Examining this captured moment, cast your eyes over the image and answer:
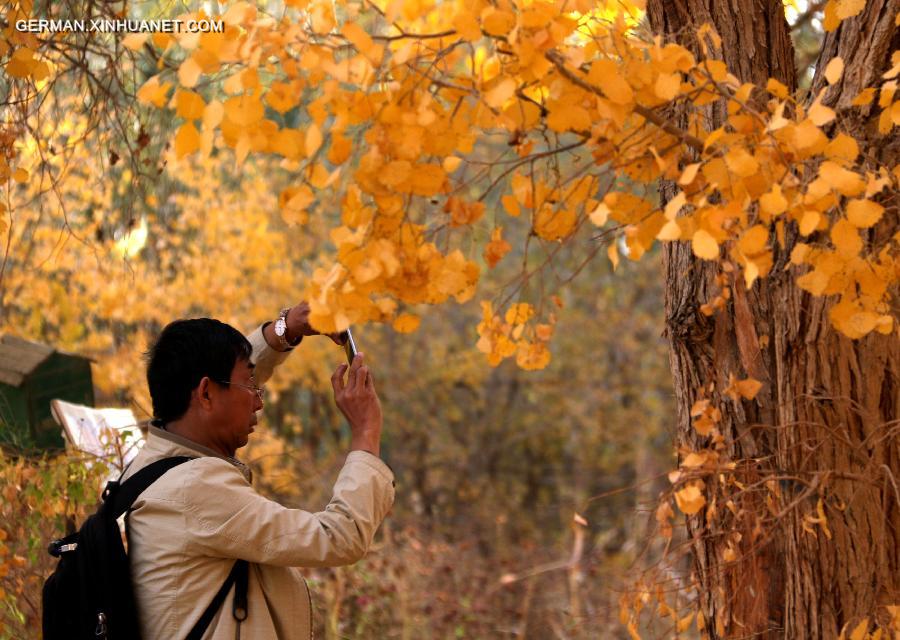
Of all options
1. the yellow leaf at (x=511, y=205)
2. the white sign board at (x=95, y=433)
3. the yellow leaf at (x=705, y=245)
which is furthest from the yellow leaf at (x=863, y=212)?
the white sign board at (x=95, y=433)

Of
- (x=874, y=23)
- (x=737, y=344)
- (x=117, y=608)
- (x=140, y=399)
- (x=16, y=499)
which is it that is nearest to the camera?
(x=117, y=608)

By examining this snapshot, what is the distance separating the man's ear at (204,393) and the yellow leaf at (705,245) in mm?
1098

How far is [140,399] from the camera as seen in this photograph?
343 inches

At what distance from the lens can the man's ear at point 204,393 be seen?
2.31 metres

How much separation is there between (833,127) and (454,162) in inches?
43.0

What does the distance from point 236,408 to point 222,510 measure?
11.0 inches

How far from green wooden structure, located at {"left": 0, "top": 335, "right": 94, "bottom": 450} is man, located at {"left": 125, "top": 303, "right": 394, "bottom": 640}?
246 centimetres

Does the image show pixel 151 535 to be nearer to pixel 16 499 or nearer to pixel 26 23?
pixel 26 23

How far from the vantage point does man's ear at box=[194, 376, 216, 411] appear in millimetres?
2311

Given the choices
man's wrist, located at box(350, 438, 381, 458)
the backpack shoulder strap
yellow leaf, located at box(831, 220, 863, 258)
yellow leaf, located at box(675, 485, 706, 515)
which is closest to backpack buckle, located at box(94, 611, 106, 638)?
the backpack shoulder strap

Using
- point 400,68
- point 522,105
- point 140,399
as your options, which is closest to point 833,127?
point 522,105

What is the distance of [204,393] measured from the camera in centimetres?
232

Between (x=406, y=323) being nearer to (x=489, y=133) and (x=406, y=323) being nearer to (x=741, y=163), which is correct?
(x=489, y=133)

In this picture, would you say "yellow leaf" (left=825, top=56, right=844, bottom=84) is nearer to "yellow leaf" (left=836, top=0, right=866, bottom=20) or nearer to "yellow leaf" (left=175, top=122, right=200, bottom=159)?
"yellow leaf" (left=836, top=0, right=866, bottom=20)
